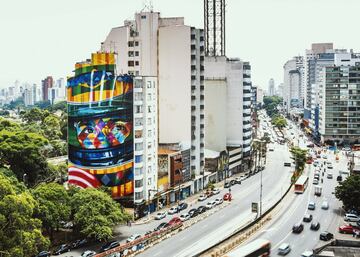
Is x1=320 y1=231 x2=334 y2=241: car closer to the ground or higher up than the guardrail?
closer to the ground

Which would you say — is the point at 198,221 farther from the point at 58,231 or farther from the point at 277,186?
the point at 277,186

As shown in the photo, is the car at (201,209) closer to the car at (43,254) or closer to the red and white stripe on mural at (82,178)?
the red and white stripe on mural at (82,178)

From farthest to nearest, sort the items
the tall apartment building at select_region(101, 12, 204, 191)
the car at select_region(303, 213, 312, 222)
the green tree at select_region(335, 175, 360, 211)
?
the tall apartment building at select_region(101, 12, 204, 191), the green tree at select_region(335, 175, 360, 211), the car at select_region(303, 213, 312, 222)

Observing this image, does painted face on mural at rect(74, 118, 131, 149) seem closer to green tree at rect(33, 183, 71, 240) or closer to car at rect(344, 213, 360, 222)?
green tree at rect(33, 183, 71, 240)

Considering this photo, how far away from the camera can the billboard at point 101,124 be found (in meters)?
55.2

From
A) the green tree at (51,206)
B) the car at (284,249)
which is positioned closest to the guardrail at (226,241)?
the car at (284,249)

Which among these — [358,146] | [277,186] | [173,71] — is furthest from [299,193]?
[358,146]

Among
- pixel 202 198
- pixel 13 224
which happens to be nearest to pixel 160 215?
pixel 202 198

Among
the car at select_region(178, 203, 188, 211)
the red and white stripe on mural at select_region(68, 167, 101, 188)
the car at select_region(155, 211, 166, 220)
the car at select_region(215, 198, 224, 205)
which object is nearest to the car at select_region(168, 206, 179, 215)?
the car at select_region(178, 203, 188, 211)

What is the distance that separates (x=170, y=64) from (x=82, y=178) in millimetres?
22543

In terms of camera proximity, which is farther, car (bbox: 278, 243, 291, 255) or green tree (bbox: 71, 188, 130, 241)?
green tree (bbox: 71, 188, 130, 241)

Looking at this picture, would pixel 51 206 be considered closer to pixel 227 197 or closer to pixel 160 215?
pixel 160 215

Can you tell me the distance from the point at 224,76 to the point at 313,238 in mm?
46242

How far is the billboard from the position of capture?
55188 millimetres
